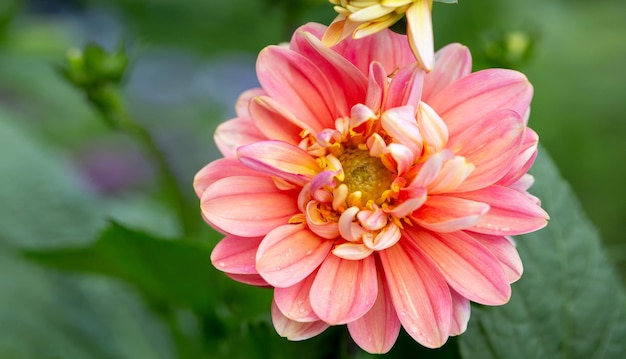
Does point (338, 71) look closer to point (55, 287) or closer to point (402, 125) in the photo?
point (402, 125)

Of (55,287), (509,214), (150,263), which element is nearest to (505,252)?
(509,214)

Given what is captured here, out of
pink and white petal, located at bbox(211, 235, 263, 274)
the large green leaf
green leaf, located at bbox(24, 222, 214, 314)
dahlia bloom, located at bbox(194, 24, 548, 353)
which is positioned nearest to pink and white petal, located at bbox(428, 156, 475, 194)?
dahlia bloom, located at bbox(194, 24, 548, 353)

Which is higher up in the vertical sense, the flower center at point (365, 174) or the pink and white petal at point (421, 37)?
the pink and white petal at point (421, 37)

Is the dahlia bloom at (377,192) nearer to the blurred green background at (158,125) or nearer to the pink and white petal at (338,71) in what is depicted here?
the pink and white petal at (338,71)

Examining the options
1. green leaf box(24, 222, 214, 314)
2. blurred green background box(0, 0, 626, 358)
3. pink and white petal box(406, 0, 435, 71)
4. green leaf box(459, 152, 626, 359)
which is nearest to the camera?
pink and white petal box(406, 0, 435, 71)

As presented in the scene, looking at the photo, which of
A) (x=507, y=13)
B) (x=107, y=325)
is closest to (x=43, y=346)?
(x=107, y=325)

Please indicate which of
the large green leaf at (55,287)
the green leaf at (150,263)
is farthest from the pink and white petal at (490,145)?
the large green leaf at (55,287)

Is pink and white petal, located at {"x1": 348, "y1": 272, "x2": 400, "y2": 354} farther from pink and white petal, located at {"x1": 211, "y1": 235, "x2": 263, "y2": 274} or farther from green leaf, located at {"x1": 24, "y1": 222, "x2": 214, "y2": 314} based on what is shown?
green leaf, located at {"x1": 24, "y1": 222, "x2": 214, "y2": 314}

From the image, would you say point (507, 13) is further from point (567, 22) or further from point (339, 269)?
point (339, 269)
